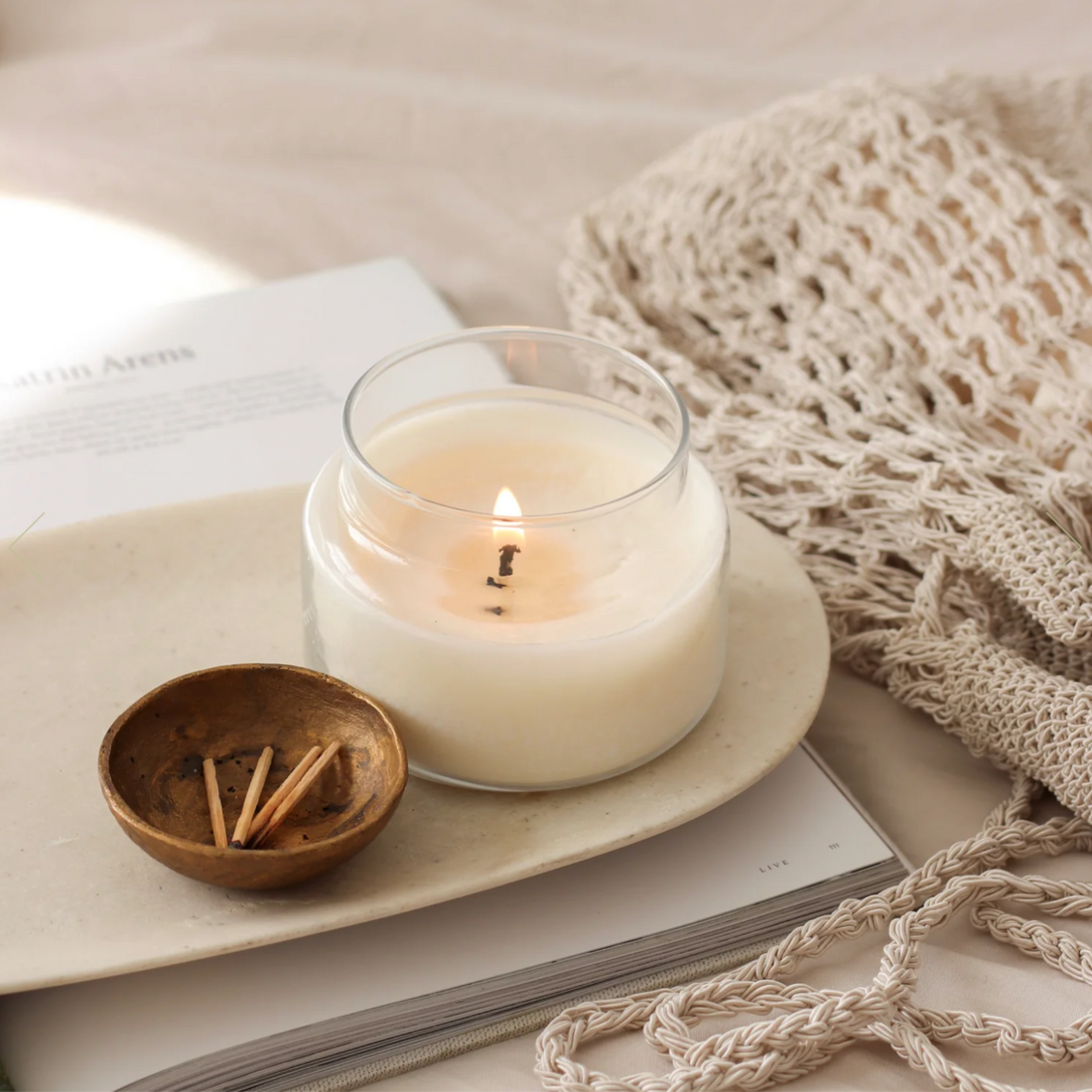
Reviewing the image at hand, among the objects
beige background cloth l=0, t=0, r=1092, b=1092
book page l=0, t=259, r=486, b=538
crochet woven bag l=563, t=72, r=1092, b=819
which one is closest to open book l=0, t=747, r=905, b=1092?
crochet woven bag l=563, t=72, r=1092, b=819

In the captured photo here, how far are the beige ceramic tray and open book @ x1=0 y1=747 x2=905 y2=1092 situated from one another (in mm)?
30

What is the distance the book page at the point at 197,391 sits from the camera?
0.72 m

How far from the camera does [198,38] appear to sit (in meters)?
1.13

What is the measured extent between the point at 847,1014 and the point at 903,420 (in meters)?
0.36

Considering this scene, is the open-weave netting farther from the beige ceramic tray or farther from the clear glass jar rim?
the clear glass jar rim

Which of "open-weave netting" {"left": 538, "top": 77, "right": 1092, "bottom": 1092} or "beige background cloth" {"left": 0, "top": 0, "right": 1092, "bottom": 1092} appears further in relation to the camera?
"beige background cloth" {"left": 0, "top": 0, "right": 1092, "bottom": 1092}

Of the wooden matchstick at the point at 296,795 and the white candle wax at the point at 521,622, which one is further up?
the white candle wax at the point at 521,622

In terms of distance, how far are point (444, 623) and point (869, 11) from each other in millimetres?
1022

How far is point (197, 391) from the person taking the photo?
31.5 inches

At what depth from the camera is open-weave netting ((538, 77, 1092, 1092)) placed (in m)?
0.44

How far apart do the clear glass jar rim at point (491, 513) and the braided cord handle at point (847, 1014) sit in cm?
18

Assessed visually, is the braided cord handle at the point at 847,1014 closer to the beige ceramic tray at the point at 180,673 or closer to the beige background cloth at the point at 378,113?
the beige ceramic tray at the point at 180,673

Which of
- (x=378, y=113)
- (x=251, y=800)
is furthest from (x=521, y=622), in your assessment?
(x=378, y=113)

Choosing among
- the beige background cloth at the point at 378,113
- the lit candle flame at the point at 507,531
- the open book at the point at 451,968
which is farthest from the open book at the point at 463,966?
the beige background cloth at the point at 378,113
